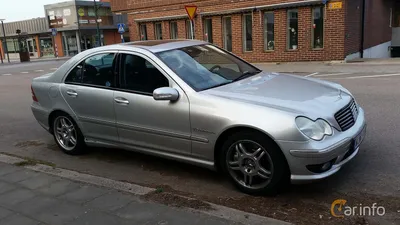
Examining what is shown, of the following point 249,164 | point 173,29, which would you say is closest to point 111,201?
point 249,164

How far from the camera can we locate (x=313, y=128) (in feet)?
11.4

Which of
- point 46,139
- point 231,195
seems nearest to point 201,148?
point 231,195

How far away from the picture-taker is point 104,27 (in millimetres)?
44844

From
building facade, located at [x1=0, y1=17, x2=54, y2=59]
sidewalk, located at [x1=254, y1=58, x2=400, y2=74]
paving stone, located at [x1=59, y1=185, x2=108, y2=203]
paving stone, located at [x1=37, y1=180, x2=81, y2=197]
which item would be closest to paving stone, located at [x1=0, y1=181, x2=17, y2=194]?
paving stone, located at [x1=37, y1=180, x2=81, y2=197]

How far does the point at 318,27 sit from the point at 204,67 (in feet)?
42.8

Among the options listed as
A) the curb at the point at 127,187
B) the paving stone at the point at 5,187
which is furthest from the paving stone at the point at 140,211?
the paving stone at the point at 5,187

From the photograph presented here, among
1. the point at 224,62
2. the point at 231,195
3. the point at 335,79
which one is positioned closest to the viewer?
the point at 231,195

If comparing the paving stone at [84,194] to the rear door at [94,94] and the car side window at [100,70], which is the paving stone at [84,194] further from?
the car side window at [100,70]

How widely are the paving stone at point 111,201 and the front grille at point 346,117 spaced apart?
2.12 m

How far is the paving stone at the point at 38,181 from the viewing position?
420 cm

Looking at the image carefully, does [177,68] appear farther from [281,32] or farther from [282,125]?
[281,32]

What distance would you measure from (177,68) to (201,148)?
0.99m

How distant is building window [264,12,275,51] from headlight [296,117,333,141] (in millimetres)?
14682

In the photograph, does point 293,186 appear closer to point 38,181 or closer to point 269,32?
point 38,181
